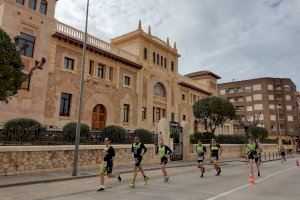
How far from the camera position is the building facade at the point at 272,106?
7059 centimetres

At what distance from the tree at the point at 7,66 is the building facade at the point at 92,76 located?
7.32 m

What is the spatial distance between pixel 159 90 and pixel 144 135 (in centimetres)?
1561

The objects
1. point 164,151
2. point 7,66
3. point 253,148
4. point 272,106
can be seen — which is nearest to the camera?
point 7,66

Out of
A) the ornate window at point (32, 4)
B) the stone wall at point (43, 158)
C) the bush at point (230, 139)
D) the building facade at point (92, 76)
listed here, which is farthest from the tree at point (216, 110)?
the ornate window at point (32, 4)

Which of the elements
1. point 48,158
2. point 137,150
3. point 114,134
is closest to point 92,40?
point 114,134

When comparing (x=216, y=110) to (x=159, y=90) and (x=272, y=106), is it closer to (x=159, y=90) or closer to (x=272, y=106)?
(x=159, y=90)

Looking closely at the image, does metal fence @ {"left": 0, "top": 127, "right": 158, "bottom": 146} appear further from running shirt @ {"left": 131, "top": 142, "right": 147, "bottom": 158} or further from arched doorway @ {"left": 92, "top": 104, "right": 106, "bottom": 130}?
arched doorway @ {"left": 92, "top": 104, "right": 106, "bottom": 130}

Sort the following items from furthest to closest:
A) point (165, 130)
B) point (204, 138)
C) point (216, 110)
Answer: point (204, 138), point (216, 110), point (165, 130)

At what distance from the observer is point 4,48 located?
1196 cm

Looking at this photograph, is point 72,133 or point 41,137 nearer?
point 41,137

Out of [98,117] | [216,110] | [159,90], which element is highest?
[159,90]

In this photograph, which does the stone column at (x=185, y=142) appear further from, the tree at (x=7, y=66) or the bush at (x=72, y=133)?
the tree at (x=7, y=66)

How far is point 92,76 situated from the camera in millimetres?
25562

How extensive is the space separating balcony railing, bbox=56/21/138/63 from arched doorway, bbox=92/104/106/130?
6.15 meters
